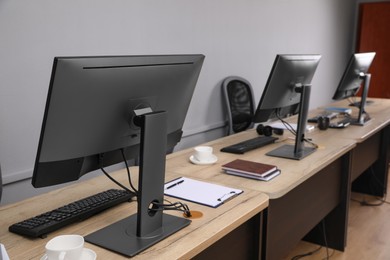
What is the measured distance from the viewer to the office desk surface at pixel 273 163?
1629mm

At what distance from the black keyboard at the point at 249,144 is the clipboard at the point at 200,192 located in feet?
1.76

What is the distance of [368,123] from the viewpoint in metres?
A: 2.95

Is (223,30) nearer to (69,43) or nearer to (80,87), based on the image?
(69,43)

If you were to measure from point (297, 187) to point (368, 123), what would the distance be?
4.33ft

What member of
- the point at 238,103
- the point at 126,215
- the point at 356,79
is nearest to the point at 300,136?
the point at 126,215

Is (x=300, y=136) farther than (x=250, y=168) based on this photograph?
Yes

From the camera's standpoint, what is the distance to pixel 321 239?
2666 mm

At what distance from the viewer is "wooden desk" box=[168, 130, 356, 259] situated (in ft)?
5.49

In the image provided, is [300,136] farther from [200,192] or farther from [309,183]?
[200,192]

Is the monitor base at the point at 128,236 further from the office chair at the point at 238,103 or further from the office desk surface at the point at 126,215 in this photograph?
the office chair at the point at 238,103

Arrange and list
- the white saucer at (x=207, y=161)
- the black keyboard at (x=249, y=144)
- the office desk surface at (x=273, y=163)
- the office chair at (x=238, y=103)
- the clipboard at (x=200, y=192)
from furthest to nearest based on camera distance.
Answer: the office chair at (x=238, y=103)
the black keyboard at (x=249, y=144)
the white saucer at (x=207, y=161)
the office desk surface at (x=273, y=163)
the clipboard at (x=200, y=192)

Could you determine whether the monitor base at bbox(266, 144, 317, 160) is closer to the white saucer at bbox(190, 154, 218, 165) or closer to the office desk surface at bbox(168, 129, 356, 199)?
the office desk surface at bbox(168, 129, 356, 199)

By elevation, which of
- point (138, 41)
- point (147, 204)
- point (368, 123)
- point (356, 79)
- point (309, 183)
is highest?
point (138, 41)

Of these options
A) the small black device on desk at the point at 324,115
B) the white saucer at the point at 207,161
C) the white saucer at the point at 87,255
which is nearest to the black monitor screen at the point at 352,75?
the small black device on desk at the point at 324,115
